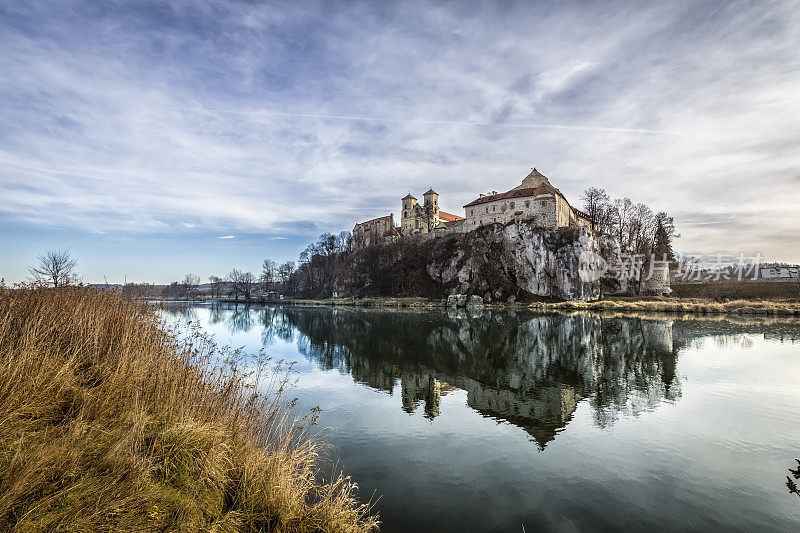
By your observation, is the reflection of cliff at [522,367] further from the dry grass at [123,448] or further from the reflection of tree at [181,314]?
the reflection of tree at [181,314]

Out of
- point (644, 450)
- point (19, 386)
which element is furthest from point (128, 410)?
point (644, 450)

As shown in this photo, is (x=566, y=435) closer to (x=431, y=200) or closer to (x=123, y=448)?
(x=123, y=448)

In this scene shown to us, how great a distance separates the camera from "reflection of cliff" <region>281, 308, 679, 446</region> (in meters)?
13.2

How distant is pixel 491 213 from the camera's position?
9325 cm

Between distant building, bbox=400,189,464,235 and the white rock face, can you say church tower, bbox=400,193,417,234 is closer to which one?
distant building, bbox=400,189,464,235

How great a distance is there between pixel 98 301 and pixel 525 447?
38.0ft

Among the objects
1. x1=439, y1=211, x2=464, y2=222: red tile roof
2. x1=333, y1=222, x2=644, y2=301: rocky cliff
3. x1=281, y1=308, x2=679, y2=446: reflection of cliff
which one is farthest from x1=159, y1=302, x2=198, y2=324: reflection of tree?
x1=439, y1=211, x2=464, y2=222: red tile roof

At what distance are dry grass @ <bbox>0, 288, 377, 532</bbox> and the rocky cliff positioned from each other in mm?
75191

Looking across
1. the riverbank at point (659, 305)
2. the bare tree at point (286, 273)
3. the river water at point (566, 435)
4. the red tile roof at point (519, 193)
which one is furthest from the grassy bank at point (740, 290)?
the bare tree at point (286, 273)

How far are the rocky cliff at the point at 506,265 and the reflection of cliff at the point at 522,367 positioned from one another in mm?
45088

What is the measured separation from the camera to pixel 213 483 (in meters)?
5.34

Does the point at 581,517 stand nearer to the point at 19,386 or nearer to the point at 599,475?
the point at 599,475

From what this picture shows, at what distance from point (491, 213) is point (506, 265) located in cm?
1650

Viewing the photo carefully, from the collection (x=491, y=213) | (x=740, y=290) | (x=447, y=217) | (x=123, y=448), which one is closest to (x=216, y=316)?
(x=123, y=448)
